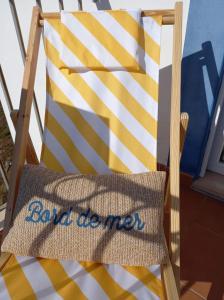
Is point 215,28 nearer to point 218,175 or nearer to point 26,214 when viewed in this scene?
point 218,175

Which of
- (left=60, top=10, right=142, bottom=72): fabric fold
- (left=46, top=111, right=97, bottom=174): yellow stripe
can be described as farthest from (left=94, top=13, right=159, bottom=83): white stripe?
Answer: (left=46, top=111, right=97, bottom=174): yellow stripe

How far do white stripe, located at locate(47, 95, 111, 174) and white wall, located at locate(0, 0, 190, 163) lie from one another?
2.40 ft

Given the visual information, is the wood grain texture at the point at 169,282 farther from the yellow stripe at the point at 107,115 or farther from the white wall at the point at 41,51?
the white wall at the point at 41,51

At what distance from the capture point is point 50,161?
126 cm

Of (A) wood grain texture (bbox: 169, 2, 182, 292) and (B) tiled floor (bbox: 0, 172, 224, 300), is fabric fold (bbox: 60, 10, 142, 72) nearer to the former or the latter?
(A) wood grain texture (bbox: 169, 2, 182, 292)

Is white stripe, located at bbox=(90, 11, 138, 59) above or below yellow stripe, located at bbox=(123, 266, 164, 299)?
above

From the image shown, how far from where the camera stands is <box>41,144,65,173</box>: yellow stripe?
1255 millimetres

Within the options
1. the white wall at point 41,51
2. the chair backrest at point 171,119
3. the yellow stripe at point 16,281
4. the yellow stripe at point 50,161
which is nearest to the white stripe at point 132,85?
the chair backrest at point 171,119

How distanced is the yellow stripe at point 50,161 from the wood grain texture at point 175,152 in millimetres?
474

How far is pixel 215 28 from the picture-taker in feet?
4.70

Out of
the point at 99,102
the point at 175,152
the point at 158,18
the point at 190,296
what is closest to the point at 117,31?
the point at 158,18

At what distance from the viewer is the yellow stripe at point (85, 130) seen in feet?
4.09

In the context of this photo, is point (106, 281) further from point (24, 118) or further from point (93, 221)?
point (24, 118)

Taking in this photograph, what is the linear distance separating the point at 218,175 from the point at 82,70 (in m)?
1.22
